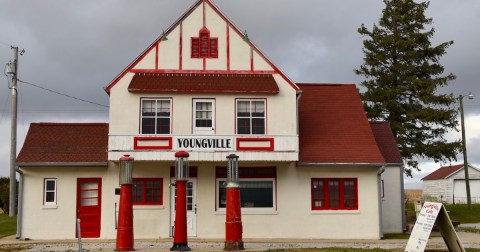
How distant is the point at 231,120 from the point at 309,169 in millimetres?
3629

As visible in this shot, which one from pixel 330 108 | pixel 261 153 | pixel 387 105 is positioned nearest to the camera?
pixel 261 153

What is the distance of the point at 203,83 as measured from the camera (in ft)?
81.6

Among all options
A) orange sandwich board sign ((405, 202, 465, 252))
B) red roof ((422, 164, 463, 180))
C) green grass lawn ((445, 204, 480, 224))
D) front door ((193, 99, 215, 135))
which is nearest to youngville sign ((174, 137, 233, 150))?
front door ((193, 99, 215, 135))

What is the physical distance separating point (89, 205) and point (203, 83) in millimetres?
6427

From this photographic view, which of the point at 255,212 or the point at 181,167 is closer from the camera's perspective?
the point at 181,167

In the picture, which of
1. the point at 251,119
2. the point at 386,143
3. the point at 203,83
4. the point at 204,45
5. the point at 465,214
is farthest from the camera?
the point at 465,214

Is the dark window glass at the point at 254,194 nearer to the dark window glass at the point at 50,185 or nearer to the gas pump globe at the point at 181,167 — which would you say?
the dark window glass at the point at 50,185

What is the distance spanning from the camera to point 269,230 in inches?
973

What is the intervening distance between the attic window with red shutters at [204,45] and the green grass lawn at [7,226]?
35.5 ft

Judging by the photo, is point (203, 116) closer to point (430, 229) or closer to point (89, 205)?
point (89, 205)

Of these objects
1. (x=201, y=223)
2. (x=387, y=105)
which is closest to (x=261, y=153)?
(x=201, y=223)

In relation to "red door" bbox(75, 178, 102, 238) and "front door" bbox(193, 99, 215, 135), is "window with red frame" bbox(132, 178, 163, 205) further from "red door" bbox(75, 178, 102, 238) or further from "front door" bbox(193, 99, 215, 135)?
"front door" bbox(193, 99, 215, 135)

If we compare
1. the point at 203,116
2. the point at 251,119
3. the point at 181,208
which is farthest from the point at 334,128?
the point at 181,208

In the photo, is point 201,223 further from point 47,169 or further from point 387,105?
point 387,105
